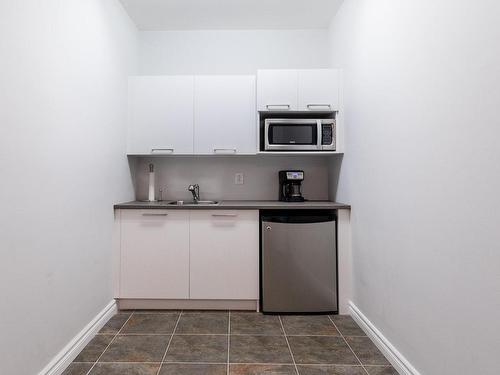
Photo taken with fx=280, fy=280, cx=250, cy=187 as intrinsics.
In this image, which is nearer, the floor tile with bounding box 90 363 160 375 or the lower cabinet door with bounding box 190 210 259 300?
the floor tile with bounding box 90 363 160 375

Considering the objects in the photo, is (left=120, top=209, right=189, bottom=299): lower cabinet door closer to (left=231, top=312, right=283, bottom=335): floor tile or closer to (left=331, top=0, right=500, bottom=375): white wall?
(left=231, top=312, right=283, bottom=335): floor tile

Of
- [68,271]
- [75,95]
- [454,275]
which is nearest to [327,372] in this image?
[454,275]

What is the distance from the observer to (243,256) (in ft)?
7.43

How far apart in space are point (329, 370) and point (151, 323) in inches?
50.5

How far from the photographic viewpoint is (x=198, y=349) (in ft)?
5.74

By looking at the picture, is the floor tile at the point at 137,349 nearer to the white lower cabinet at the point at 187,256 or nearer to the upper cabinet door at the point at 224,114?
the white lower cabinet at the point at 187,256

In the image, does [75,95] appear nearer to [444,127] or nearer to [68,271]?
[68,271]

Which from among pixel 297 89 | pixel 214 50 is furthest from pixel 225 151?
pixel 214 50

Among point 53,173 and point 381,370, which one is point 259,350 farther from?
point 53,173

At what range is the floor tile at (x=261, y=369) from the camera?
153 centimetres

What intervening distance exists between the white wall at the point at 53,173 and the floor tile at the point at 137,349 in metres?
0.25

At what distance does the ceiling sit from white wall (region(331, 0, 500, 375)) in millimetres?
671

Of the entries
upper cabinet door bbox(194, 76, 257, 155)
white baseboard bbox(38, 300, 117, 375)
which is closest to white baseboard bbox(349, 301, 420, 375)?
upper cabinet door bbox(194, 76, 257, 155)

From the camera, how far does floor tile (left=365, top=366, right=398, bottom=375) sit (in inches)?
60.2
